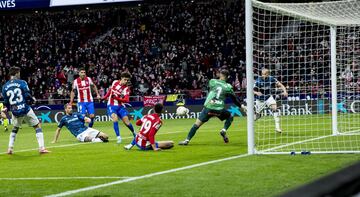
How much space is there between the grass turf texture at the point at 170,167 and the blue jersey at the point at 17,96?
1045 millimetres

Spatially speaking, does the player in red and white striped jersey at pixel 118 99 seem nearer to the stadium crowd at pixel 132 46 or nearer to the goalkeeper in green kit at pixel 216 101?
the goalkeeper in green kit at pixel 216 101

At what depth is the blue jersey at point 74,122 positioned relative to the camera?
1627cm

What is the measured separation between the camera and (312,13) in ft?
45.1

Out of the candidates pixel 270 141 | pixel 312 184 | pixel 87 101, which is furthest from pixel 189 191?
pixel 87 101

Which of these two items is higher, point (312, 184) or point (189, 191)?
point (312, 184)

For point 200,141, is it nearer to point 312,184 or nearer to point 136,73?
point 312,184

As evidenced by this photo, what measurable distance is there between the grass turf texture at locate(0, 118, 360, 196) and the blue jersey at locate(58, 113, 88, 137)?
2029 millimetres

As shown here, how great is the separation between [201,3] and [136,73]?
7.86 metres

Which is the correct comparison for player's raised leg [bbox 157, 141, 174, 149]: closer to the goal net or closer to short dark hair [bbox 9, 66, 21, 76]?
the goal net

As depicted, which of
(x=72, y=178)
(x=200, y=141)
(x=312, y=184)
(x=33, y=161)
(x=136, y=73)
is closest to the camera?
(x=312, y=184)

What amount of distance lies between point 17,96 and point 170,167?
4.75 metres

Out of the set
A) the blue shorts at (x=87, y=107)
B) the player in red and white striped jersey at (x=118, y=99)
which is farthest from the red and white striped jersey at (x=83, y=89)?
the player in red and white striped jersey at (x=118, y=99)

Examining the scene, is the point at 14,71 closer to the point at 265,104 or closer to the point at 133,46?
the point at 265,104

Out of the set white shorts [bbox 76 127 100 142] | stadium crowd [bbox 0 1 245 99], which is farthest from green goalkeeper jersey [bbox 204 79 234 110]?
stadium crowd [bbox 0 1 245 99]
